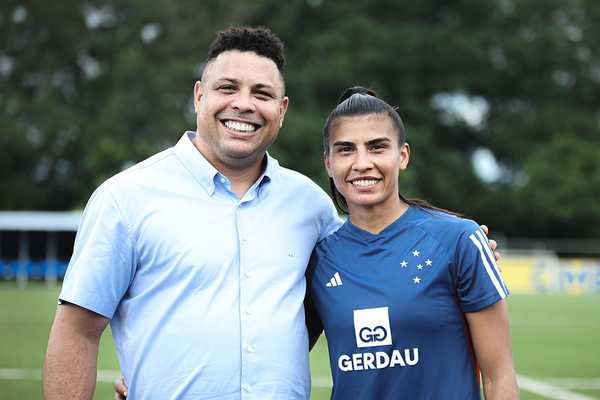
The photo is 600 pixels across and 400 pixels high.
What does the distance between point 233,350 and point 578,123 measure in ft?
A: 138

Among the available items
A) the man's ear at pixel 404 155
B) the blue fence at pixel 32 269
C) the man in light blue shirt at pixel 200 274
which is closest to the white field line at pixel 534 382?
the man's ear at pixel 404 155

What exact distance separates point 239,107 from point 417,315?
107 centimetres

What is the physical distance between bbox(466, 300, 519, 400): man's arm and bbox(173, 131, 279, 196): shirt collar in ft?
3.24

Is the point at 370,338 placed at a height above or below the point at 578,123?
below

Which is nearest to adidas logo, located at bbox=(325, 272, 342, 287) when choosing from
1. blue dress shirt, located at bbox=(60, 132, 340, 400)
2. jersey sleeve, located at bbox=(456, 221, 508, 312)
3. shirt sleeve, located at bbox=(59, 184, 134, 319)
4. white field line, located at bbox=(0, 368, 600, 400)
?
blue dress shirt, located at bbox=(60, 132, 340, 400)

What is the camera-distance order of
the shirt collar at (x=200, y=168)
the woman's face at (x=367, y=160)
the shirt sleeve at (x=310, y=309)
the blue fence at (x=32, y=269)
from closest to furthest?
1. the shirt collar at (x=200, y=168)
2. the woman's face at (x=367, y=160)
3. the shirt sleeve at (x=310, y=309)
4. the blue fence at (x=32, y=269)

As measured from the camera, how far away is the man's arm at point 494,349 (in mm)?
3596

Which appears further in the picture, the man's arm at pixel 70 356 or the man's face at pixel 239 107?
the man's face at pixel 239 107

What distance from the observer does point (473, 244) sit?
11.8 feet

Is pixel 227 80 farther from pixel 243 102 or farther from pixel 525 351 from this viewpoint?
pixel 525 351

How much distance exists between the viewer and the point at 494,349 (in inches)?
142

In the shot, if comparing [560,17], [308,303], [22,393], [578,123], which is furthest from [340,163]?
[560,17]

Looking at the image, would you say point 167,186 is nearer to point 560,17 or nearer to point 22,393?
point 22,393

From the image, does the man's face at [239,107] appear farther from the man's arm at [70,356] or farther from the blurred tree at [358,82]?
the blurred tree at [358,82]
